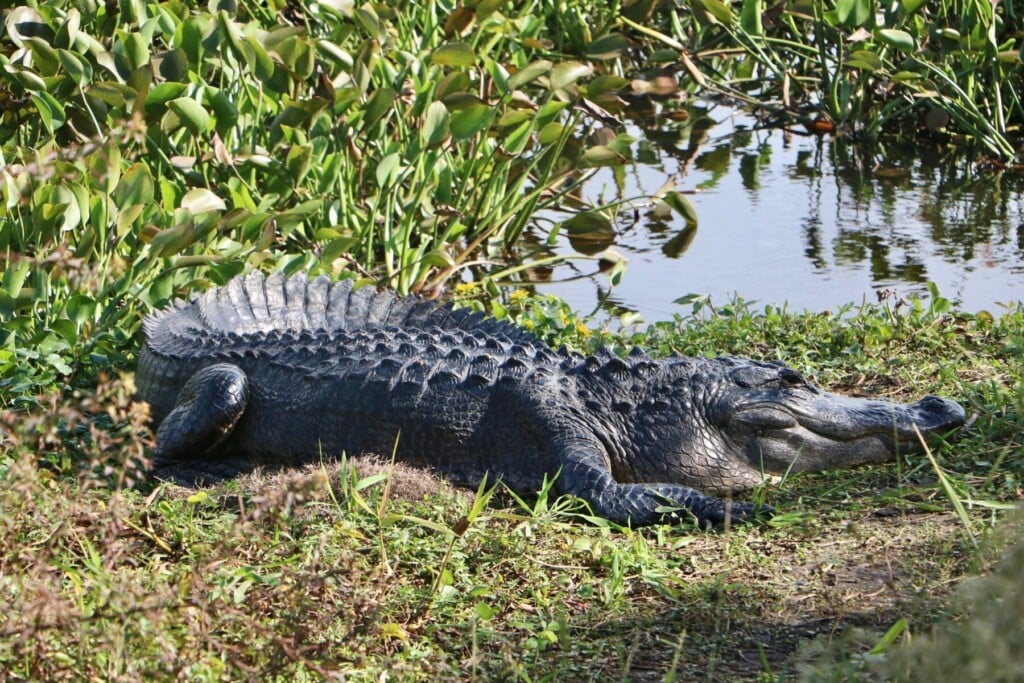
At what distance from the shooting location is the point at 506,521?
3.61 metres

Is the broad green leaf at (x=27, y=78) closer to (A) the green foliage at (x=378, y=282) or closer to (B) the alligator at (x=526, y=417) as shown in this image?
(A) the green foliage at (x=378, y=282)

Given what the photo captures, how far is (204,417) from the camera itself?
432 cm

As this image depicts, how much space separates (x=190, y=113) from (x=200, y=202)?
38 cm

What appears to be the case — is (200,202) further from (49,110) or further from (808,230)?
(808,230)

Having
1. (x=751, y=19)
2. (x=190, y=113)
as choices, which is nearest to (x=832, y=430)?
(x=190, y=113)

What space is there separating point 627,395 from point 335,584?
182cm

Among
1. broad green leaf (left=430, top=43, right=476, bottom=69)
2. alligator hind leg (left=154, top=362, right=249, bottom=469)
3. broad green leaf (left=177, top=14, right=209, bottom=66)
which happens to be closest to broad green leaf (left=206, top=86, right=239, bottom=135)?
broad green leaf (left=177, top=14, right=209, bottom=66)

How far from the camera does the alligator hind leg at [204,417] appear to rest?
4.33 m

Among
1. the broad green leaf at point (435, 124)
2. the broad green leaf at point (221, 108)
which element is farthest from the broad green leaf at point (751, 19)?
the broad green leaf at point (221, 108)

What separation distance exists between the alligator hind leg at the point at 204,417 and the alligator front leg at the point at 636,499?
1258 millimetres

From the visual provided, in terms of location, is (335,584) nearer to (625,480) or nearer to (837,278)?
(625,480)

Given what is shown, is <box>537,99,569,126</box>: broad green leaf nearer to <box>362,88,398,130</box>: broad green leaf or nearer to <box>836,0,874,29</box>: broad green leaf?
<box>362,88,398,130</box>: broad green leaf

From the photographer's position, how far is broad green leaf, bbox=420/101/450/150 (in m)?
5.71

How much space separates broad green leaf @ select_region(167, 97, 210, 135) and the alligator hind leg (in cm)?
124
